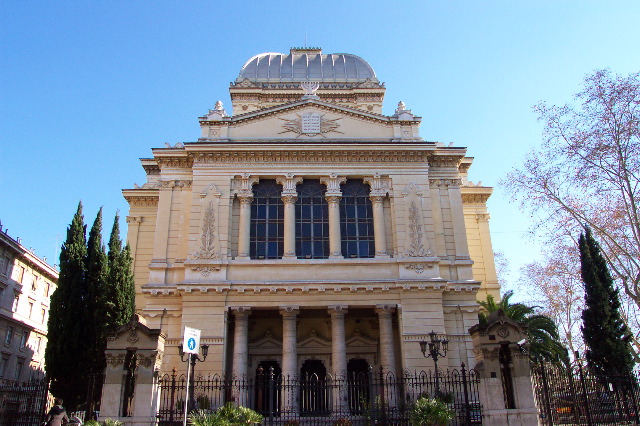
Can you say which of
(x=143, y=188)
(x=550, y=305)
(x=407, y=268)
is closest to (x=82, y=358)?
(x=143, y=188)

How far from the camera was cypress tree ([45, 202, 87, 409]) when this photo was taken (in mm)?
24641

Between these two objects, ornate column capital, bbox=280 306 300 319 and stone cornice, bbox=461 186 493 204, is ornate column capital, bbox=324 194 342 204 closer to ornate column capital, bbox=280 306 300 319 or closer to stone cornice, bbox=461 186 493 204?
ornate column capital, bbox=280 306 300 319

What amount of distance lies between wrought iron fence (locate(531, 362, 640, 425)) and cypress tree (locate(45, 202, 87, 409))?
1779cm

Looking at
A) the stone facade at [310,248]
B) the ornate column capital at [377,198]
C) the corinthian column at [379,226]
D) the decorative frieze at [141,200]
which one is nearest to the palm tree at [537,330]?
the stone facade at [310,248]

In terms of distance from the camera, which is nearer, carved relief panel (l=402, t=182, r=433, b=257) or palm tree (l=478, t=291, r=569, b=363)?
carved relief panel (l=402, t=182, r=433, b=257)

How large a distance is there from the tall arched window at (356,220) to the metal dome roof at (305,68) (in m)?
12.6

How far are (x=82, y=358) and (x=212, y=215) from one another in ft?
29.5

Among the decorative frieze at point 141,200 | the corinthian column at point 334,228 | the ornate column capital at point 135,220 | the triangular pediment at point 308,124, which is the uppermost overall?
the triangular pediment at point 308,124

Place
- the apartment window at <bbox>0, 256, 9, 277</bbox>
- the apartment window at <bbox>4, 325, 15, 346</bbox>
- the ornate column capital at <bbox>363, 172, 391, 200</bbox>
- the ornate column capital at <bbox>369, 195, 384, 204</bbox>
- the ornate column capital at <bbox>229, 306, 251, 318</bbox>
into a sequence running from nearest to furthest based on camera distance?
the ornate column capital at <bbox>229, 306, 251, 318</bbox>, the ornate column capital at <bbox>369, 195, 384, 204</bbox>, the ornate column capital at <bbox>363, 172, 391, 200</bbox>, the apartment window at <bbox>0, 256, 9, 277</bbox>, the apartment window at <bbox>4, 325, 15, 346</bbox>

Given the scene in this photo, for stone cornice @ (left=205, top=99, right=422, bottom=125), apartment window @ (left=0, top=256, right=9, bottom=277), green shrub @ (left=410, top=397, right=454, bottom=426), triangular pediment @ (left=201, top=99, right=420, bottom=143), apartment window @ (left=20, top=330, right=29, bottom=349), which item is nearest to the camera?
green shrub @ (left=410, top=397, right=454, bottom=426)

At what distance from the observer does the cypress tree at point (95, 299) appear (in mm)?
24891

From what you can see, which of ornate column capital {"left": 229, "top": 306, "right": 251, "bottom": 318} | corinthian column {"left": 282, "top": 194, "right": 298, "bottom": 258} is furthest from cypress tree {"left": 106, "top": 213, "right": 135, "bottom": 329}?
corinthian column {"left": 282, "top": 194, "right": 298, "bottom": 258}

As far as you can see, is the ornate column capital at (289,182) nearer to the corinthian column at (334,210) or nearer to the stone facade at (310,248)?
the stone facade at (310,248)

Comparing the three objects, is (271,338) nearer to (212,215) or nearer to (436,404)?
(212,215)
